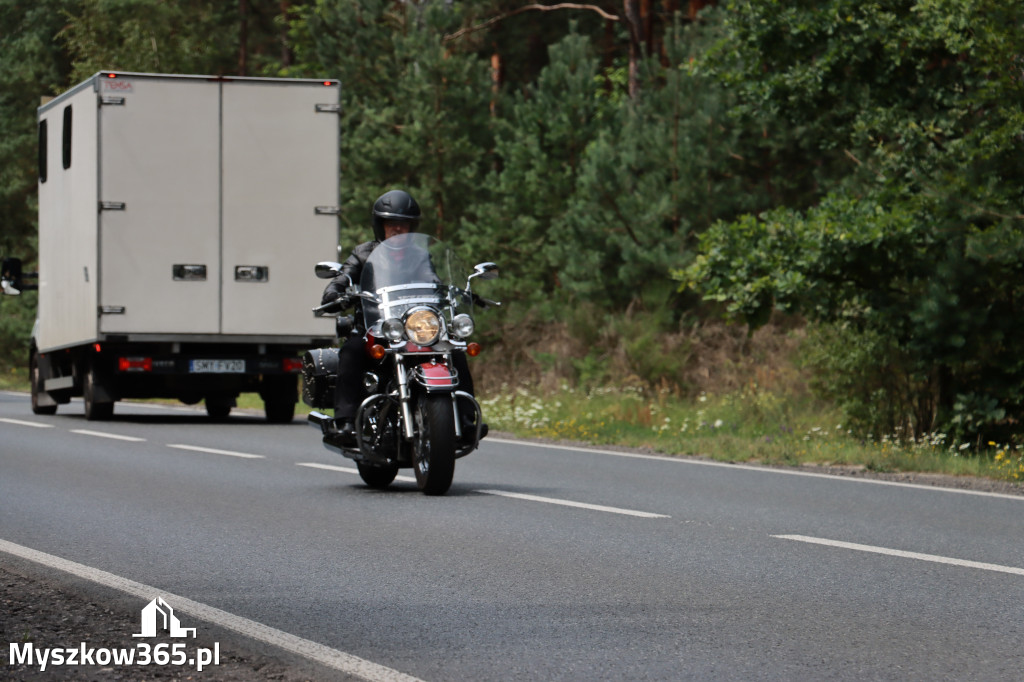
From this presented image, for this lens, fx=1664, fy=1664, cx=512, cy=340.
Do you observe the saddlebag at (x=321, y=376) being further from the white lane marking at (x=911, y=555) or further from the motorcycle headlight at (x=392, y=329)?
the white lane marking at (x=911, y=555)

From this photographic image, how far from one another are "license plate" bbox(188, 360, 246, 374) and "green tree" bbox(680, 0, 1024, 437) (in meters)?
6.00

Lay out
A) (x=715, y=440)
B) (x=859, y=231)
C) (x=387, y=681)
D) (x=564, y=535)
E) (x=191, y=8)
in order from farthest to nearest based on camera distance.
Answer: (x=191, y=8), (x=715, y=440), (x=859, y=231), (x=564, y=535), (x=387, y=681)

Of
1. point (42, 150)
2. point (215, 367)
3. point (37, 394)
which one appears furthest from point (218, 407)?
point (42, 150)

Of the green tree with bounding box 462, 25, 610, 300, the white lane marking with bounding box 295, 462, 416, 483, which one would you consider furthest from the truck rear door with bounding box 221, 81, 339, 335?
the green tree with bounding box 462, 25, 610, 300

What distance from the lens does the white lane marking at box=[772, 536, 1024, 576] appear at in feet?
26.1

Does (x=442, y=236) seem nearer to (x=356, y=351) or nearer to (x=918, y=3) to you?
(x=918, y=3)

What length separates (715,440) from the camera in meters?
16.4

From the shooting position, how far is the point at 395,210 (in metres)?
11.3

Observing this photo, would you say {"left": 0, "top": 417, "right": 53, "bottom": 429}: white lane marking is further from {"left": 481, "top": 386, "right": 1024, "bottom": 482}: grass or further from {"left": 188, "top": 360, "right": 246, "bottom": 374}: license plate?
{"left": 481, "top": 386, "right": 1024, "bottom": 482}: grass

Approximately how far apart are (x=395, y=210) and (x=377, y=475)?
1949 mm

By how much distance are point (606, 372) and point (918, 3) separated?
9.68 meters

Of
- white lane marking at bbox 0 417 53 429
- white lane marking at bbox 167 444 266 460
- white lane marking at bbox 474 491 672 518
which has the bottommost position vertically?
white lane marking at bbox 0 417 53 429

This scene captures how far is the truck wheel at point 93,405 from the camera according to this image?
20141 mm

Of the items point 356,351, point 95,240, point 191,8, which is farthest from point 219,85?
point 191,8
